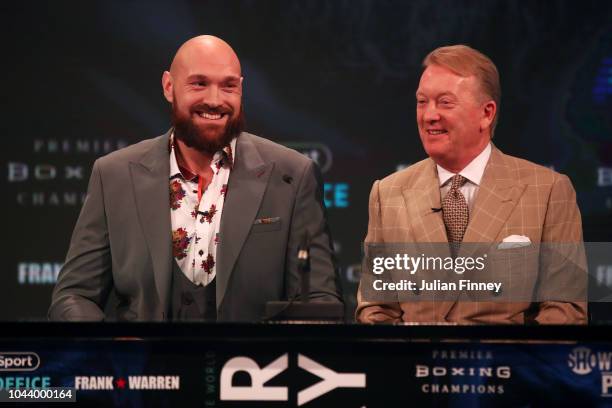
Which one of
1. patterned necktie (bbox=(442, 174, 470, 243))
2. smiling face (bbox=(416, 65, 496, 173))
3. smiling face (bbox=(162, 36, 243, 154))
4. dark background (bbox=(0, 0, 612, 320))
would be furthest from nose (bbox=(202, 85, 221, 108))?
dark background (bbox=(0, 0, 612, 320))

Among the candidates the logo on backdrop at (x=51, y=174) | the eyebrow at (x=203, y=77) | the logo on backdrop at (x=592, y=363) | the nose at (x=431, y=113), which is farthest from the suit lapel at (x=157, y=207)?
the logo on backdrop at (x=51, y=174)

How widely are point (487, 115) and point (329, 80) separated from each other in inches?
58.4

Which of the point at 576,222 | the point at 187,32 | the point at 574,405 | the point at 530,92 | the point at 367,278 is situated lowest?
the point at 574,405

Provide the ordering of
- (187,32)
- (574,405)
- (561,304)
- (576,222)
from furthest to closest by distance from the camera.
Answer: (187,32) → (576,222) → (561,304) → (574,405)

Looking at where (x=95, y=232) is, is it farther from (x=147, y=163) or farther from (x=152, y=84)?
(x=152, y=84)

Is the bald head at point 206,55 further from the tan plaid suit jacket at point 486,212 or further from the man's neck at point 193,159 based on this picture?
the tan plaid suit jacket at point 486,212

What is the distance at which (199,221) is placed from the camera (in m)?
2.85

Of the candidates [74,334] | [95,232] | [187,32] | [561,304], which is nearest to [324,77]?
[187,32]

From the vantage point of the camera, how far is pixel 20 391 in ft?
6.57

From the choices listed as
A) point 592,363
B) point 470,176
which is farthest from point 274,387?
point 470,176

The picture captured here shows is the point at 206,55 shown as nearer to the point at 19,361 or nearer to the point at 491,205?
the point at 491,205

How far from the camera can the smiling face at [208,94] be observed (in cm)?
290

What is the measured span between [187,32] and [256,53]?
1.08 feet

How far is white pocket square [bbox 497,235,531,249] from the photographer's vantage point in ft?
8.66
